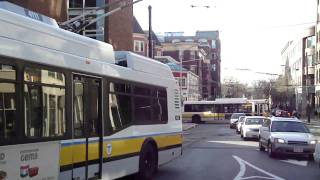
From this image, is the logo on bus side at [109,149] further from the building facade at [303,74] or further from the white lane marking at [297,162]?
the building facade at [303,74]

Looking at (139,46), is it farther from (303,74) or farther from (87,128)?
(87,128)

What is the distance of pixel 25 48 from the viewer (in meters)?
8.34

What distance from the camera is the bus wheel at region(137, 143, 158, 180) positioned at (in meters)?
13.3

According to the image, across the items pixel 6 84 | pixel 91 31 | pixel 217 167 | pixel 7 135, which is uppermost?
pixel 91 31

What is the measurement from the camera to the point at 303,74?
100 metres

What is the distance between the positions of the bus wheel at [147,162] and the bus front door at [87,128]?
2.57 meters

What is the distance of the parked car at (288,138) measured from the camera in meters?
19.9

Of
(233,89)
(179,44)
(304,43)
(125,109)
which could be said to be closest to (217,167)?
(125,109)

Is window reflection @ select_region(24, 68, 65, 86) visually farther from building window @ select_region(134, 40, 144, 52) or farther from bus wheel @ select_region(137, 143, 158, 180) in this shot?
building window @ select_region(134, 40, 144, 52)

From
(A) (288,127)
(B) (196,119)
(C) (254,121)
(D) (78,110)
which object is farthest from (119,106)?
(B) (196,119)

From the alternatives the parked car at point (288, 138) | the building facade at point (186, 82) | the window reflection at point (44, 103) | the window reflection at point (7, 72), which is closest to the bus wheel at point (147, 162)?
the window reflection at point (44, 103)

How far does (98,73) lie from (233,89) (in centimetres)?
15371

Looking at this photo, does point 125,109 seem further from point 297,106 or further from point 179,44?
point 179,44

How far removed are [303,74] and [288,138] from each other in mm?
82956
